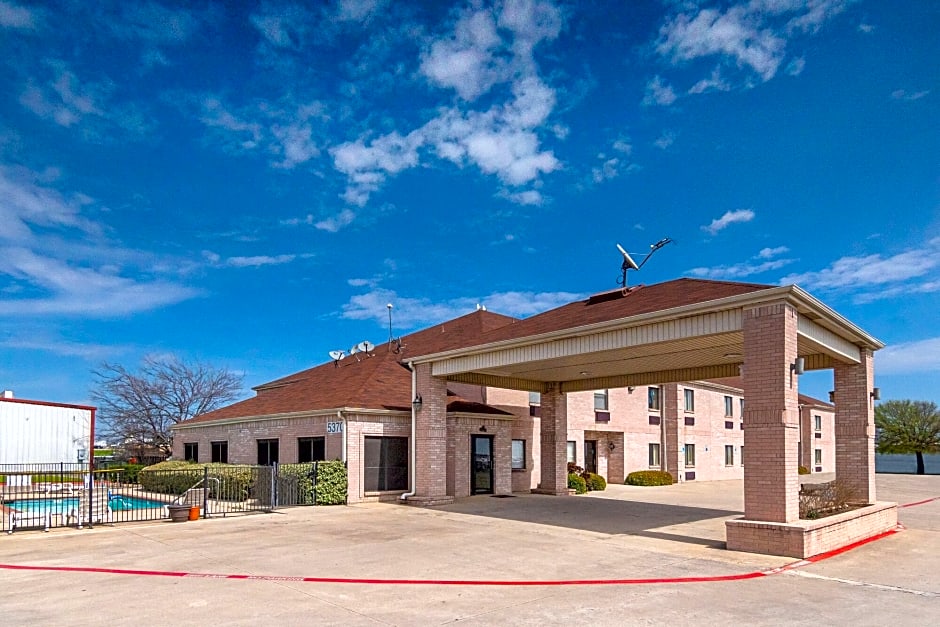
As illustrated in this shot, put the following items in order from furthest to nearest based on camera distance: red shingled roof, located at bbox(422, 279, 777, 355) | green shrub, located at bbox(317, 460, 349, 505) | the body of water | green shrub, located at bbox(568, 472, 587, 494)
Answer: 1. the body of water
2. green shrub, located at bbox(568, 472, 587, 494)
3. green shrub, located at bbox(317, 460, 349, 505)
4. red shingled roof, located at bbox(422, 279, 777, 355)

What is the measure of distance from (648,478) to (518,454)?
870cm

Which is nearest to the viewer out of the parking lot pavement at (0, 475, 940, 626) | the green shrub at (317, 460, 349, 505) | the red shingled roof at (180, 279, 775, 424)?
the parking lot pavement at (0, 475, 940, 626)

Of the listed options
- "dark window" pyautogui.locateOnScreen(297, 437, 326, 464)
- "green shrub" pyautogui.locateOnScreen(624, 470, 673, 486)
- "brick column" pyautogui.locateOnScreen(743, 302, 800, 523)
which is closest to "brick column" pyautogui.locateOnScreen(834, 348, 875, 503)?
"brick column" pyautogui.locateOnScreen(743, 302, 800, 523)

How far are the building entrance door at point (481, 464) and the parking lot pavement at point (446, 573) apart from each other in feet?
18.7

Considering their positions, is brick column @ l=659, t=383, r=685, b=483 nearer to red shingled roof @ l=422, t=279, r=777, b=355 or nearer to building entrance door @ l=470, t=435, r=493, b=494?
building entrance door @ l=470, t=435, r=493, b=494

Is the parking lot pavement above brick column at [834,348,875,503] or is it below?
below

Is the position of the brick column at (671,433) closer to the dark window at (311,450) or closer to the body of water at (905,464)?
the dark window at (311,450)

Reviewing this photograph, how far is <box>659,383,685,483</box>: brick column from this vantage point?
34781 millimetres

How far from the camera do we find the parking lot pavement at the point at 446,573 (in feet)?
26.9

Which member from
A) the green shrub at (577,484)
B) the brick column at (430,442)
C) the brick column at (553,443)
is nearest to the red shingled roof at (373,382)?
the brick column at (430,442)

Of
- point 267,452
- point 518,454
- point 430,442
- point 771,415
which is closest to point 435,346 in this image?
point 518,454

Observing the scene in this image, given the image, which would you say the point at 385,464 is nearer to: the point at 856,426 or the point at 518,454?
the point at 518,454

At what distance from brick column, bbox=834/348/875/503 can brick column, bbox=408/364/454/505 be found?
10.7 metres

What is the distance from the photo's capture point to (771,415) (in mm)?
12602
